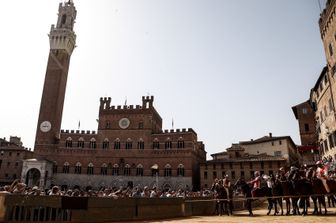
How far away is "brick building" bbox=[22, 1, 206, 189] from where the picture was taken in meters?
44.2

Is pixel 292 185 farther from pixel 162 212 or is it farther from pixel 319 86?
pixel 319 86

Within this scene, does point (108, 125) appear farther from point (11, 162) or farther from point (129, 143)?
point (11, 162)

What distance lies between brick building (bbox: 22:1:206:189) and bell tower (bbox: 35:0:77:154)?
18cm

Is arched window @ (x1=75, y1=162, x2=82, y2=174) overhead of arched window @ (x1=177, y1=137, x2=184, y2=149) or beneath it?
beneath

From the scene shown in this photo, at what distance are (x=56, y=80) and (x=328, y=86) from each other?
46044mm

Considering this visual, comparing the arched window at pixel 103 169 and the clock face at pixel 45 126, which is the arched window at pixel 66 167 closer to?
the arched window at pixel 103 169

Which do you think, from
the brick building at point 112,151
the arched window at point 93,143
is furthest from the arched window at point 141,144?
the arched window at point 93,143

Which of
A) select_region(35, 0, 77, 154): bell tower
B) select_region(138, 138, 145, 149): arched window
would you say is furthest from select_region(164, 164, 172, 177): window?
select_region(35, 0, 77, 154): bell tower

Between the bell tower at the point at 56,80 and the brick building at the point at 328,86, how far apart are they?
1710 inches

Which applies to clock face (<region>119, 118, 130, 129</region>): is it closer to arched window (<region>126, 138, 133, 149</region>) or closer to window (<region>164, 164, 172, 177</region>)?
arched window (<region>126, 138, 133, 149</region>)

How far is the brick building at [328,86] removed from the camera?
25094 mm

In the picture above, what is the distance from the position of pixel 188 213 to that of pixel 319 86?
82.5 feet

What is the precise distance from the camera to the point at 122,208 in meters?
13.1

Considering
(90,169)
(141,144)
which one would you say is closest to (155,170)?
(141,144)
